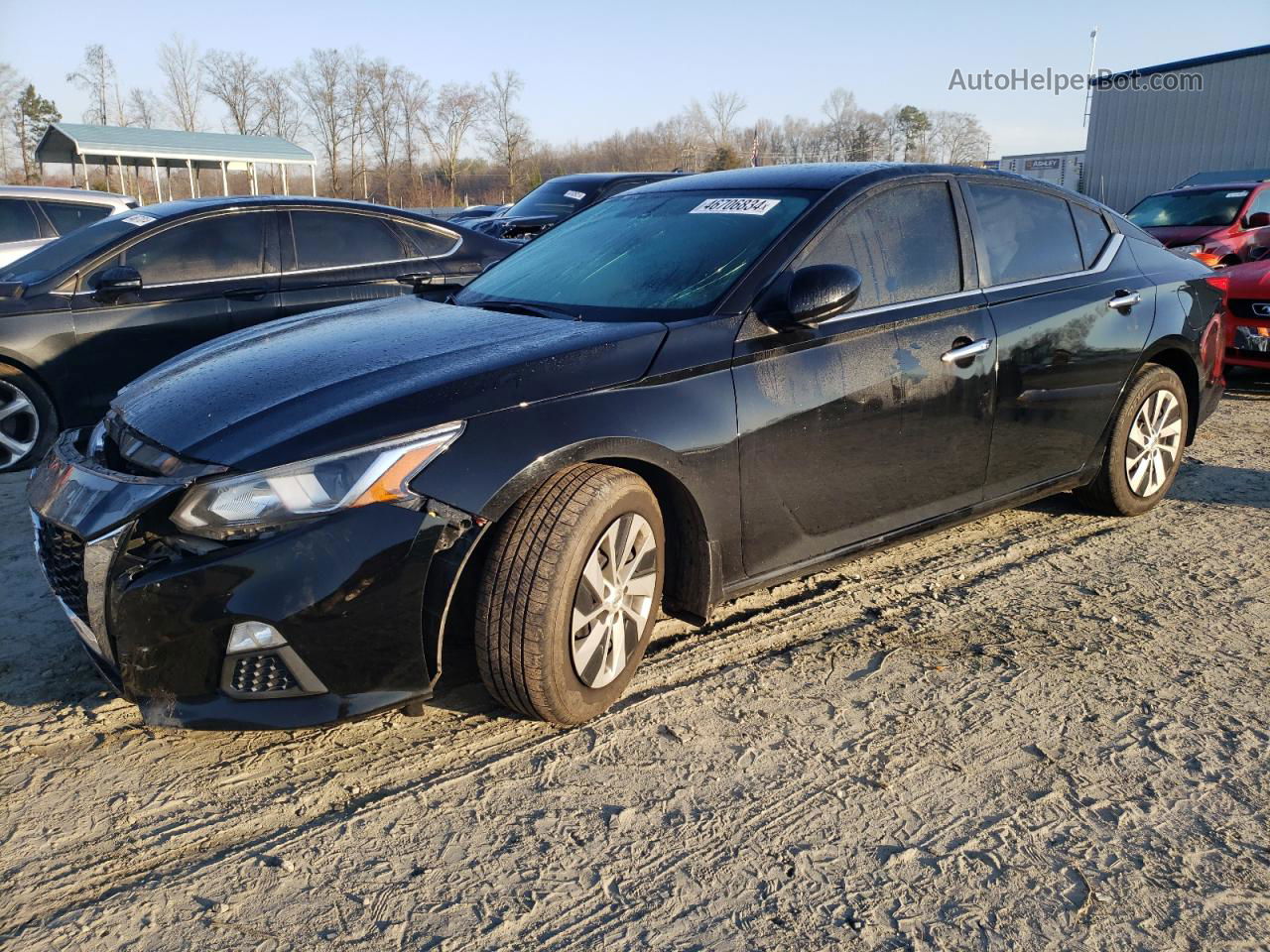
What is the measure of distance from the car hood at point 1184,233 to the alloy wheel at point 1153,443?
827 cm

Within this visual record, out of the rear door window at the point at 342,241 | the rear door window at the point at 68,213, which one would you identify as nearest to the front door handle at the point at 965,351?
the rear door window at the point at 342,241

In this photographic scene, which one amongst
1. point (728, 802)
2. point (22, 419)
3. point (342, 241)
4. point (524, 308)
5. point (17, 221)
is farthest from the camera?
point (17, 221)

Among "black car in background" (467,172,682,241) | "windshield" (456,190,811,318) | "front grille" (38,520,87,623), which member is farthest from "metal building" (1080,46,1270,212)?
"front grille" (38,520,87,623)

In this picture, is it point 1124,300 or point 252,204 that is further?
point 252,204

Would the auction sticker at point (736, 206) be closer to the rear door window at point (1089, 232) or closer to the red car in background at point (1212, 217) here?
the rear door window at point (1089, 232)

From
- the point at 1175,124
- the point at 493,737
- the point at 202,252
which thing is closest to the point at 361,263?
the point at 202,252

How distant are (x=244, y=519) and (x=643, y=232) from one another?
6.49ft

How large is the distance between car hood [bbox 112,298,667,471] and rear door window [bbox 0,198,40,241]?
678 centimetres

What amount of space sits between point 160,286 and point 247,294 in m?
0.48

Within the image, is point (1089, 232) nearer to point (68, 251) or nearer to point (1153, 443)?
point (1153, 443)

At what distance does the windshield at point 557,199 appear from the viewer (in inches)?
528

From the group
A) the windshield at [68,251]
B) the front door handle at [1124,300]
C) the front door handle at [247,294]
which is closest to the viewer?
the front door handle at [1124,300]

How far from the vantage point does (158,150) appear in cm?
3400

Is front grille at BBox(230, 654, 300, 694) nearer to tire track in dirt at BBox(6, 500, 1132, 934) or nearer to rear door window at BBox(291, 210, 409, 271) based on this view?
tire track in dirt at BBox(6, 500, 1132, 934)
